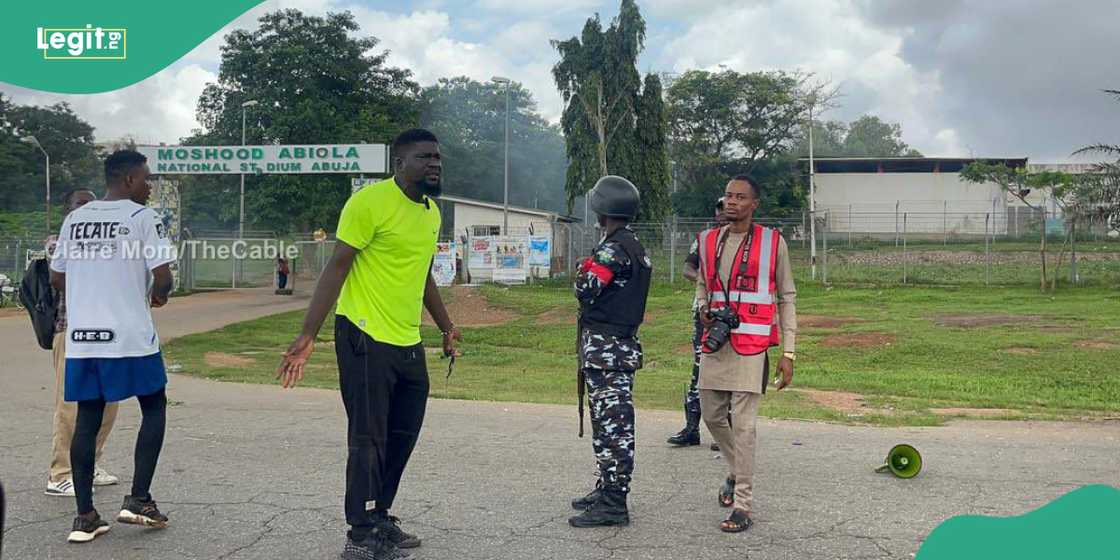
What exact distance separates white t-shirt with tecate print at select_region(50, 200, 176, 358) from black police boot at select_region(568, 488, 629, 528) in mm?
2368

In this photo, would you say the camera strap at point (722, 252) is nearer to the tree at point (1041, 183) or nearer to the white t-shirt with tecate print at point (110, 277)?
the white t-shirt with tecate print at point (110, 277)

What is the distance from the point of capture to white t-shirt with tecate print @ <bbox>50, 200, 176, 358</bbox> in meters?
4.82

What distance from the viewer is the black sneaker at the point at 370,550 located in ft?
14.6

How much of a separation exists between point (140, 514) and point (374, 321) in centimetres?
169

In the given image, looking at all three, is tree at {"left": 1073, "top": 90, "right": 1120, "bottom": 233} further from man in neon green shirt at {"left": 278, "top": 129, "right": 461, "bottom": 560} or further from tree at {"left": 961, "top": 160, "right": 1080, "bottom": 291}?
man in neon green shirt at {"left": 278, "top": 129, "right": 461, "bottom": 560}

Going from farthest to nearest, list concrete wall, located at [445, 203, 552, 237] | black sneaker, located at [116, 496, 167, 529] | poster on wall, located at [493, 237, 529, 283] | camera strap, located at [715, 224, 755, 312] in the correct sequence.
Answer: concrete wall, located at [445, 203, 552, 237] → poster on wall, located at [493, 237, 529, 283] → camera strap, located at [715, 224, 755, 312] → black sneaker, located at [116, 496, 167, 529]

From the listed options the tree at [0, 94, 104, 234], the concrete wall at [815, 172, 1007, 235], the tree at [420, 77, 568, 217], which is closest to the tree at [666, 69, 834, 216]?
the concrete wall at [815, 172, 1007, 235]

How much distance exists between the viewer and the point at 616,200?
5.30 m

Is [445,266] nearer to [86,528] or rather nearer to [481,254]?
[481,254]

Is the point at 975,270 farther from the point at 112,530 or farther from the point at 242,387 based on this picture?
the point at 112,530

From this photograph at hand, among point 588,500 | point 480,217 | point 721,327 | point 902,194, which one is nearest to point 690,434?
point 588,500

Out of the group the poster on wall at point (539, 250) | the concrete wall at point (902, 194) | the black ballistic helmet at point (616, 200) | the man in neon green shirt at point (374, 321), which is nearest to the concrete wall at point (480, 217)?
the poster on wall at point (539, 250)

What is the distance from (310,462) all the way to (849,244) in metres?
30.9

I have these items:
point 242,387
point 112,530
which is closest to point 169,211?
point 242,387
